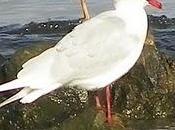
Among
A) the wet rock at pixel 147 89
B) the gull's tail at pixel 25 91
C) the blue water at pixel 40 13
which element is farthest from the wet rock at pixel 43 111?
the blue water at pixel 40 13

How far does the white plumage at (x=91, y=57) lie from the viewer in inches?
309

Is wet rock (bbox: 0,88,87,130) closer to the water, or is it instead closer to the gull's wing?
the gull's wing

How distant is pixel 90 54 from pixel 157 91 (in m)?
2.25

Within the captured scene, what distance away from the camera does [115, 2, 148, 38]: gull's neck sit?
8232 mm

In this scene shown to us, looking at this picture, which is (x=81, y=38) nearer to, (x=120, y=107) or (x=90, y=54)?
(x=90, y=54)

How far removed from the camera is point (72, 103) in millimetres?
9648

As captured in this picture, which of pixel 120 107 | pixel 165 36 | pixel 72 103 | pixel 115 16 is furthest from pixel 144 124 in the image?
pixel 165 36

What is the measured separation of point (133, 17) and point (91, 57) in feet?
2.30

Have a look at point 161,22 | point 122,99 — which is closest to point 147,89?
point 122,99

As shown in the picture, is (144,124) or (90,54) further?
(144,124)

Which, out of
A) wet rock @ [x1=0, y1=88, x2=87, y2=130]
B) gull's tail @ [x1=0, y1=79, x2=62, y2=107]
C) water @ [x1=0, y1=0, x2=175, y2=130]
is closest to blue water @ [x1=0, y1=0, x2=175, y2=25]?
water @ [x1=0, y1=0, x2=175, y2=130]

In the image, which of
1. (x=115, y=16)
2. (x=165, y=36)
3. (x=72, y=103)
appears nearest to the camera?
(x=115, y=16)

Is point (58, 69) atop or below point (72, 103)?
atop

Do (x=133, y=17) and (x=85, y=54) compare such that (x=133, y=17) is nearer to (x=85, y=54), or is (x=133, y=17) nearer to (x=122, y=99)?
(x=85, y=54)
